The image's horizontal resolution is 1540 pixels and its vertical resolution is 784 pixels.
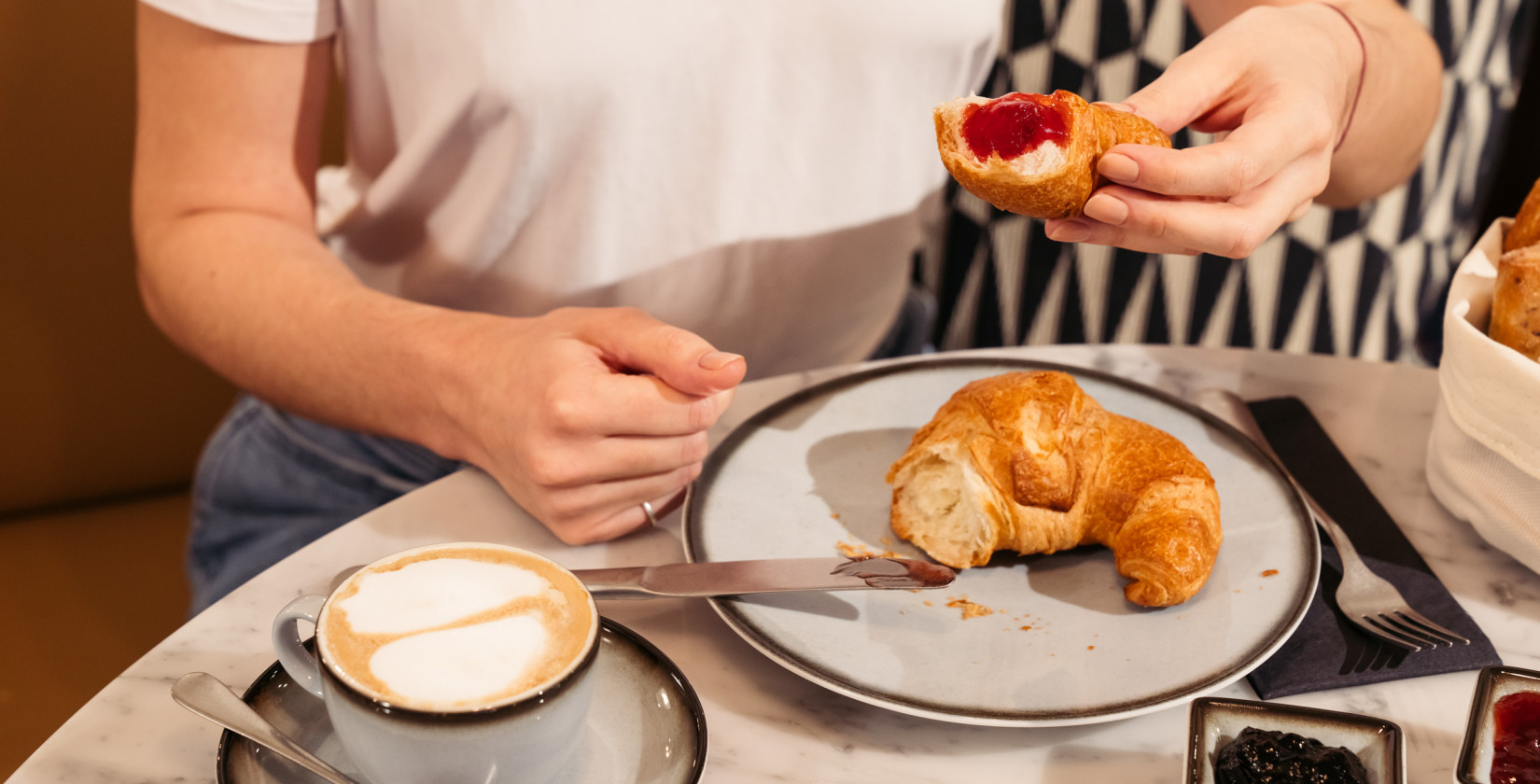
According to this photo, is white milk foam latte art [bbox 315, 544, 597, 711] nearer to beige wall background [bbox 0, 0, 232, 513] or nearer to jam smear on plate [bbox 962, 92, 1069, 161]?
jam smear on plate [bbox 962, 92, 1069, 161]

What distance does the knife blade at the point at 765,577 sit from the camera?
30.9 inches

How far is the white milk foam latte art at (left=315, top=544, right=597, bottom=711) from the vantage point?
0.59 metres

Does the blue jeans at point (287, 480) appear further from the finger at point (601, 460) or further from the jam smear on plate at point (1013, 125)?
the jam smear on plate at point (1013, 125)

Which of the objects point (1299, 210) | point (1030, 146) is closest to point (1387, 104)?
point (1299, 210)

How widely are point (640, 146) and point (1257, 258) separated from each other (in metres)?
1.50

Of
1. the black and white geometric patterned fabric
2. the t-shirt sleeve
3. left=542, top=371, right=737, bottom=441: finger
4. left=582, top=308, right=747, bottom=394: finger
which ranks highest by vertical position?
the t-shirt sleeve

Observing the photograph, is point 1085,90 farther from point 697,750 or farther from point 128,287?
point 697,750

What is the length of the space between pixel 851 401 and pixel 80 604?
3.35 ft

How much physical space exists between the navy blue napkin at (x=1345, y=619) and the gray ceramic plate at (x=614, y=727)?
0.43 m

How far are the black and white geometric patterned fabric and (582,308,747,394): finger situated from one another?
146 centimetres

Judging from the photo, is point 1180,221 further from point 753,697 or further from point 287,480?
point 287,480

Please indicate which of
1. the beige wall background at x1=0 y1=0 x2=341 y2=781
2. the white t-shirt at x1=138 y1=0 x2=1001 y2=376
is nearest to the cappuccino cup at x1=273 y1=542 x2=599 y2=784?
the white t-shirt at x1=138 y1=0 x2=1001 y2=376

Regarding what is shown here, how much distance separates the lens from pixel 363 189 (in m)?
1.44

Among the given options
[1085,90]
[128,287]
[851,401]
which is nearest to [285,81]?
[128,287]
